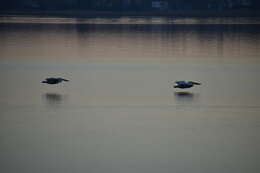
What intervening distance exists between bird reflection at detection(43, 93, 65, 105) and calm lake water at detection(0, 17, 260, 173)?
2 cm

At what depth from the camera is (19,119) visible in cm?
1056

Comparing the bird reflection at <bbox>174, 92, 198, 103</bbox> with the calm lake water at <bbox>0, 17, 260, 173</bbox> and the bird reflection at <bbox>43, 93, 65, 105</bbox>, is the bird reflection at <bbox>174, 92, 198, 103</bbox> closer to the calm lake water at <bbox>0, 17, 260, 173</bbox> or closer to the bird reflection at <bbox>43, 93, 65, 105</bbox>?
the calm lake water at <bbox>0, 17, 260, 173</bbox>

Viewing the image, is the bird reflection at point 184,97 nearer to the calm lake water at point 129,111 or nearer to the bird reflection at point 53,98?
the calm lake water at point 129,111

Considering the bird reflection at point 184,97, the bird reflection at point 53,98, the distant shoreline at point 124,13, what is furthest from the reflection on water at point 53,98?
the distant shoreline at point 124,13

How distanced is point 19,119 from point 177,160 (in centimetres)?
302

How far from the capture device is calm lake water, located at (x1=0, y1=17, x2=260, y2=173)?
331 inches

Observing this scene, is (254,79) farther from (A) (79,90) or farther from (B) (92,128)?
(B) (92,128)

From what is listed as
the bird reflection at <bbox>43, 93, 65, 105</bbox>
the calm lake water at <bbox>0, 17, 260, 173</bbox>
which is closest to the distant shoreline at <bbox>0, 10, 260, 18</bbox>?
the calm lake water at <bbox>0, 17, 260, 173</bbox>

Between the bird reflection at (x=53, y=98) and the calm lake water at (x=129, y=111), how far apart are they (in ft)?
0.05

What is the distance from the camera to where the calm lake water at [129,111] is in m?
8.41

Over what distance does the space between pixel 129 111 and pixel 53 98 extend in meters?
1.74

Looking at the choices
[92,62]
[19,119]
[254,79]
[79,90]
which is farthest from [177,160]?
[92,62]

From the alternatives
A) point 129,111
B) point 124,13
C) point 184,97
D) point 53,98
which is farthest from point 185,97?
point 124,13

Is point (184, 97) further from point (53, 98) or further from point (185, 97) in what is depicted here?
point (53, 98)
